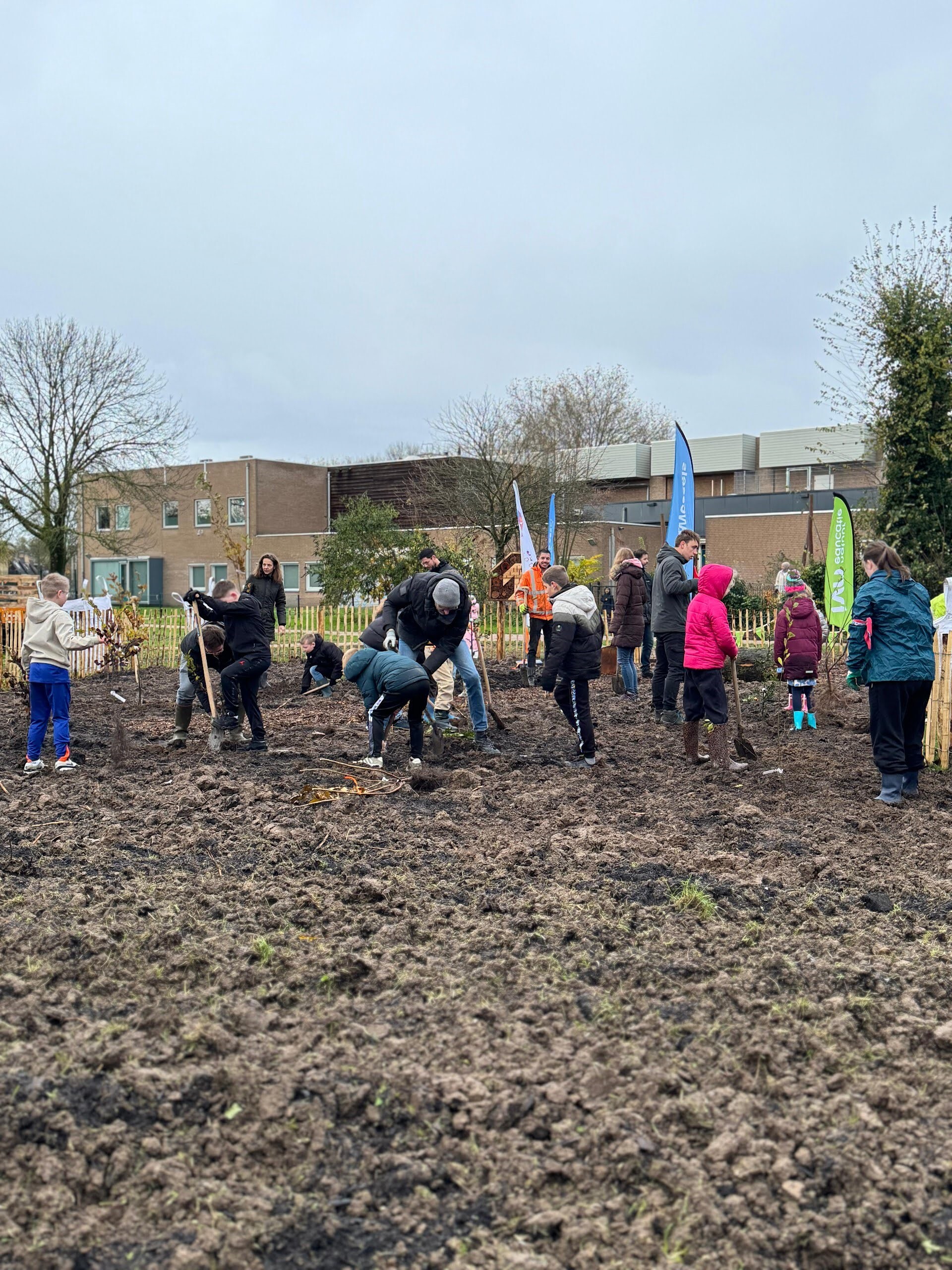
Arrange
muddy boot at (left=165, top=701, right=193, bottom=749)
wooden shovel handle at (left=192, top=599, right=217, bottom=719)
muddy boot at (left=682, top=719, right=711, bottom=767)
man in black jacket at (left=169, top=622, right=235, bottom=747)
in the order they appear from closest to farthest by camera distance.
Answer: muddy boot at (left=682, top=719, right=711, bottom=767) < wooden shovel handle at (left=192, top=599, right=217, bottom=719) < man in black jacket at (left=169, top=622, right=235, bottom=747) < muddy boot at (left=165, top=701, right=193, bottom=749)

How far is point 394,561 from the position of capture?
21.2 m

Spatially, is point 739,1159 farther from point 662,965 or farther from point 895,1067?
point 662,965

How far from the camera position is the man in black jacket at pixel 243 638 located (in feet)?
29.8

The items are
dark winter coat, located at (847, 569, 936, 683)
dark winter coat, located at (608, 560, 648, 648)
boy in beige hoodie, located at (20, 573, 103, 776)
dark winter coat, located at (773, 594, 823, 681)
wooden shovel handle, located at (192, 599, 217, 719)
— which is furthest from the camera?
dark winter coat, located at (608, 560, 648, 648)

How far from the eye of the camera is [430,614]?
8.77 m

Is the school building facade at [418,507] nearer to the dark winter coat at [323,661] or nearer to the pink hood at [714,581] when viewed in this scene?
the dark winter coat at [323,661]

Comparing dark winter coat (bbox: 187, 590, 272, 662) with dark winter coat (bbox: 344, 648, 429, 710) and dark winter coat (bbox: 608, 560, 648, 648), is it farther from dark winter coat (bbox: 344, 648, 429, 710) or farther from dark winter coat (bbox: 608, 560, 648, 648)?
dark winter coat (bbox: 608, 560, 648, 648)

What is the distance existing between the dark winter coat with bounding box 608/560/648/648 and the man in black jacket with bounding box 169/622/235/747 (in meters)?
4.69

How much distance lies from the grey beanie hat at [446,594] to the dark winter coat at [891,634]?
2884 millimetres

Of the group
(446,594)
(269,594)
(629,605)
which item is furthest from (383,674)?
(629,605)

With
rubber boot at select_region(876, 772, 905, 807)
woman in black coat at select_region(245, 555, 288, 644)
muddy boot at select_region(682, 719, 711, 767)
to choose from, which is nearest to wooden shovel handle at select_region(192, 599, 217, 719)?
woman in black coat at select_region(245, 555, 288, 644)

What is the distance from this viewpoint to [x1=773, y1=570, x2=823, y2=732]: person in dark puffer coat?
33.7ft

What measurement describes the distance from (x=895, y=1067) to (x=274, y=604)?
9.74 metres

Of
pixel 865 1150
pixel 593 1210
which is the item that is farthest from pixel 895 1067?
pixel 593 1210
